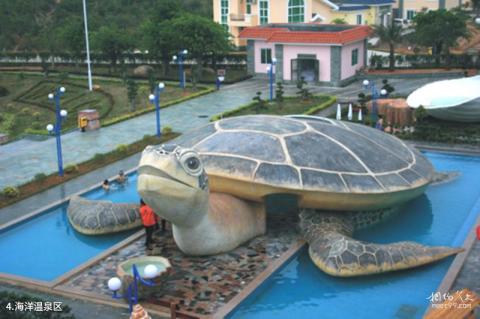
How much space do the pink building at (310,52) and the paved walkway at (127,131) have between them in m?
1.10

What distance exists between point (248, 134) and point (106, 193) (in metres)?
5.59

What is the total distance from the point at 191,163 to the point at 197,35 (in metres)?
26.4

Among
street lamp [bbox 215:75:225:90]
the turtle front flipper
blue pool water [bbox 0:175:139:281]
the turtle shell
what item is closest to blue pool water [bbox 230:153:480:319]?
the turtle front flipper

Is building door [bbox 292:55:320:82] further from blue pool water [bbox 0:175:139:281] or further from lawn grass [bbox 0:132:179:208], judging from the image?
blue pool water [bbox 0:175:139:281]

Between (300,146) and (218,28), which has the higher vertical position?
(218,28)

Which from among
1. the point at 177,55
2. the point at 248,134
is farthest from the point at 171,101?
the point at 248,134

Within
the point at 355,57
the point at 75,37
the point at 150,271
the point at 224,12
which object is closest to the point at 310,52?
the point at 355,57

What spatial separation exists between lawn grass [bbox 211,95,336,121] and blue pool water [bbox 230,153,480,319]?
13.0 m

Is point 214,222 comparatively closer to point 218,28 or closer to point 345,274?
point 345,274

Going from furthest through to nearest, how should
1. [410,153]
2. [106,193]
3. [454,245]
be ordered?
[106,193], [410,153], [454,245]

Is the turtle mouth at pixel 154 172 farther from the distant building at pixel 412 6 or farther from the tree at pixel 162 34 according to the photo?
the distant building at pixel 412 6

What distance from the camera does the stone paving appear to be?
10719 mm

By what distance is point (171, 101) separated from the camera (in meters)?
30.7

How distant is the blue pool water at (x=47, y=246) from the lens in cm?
1264
